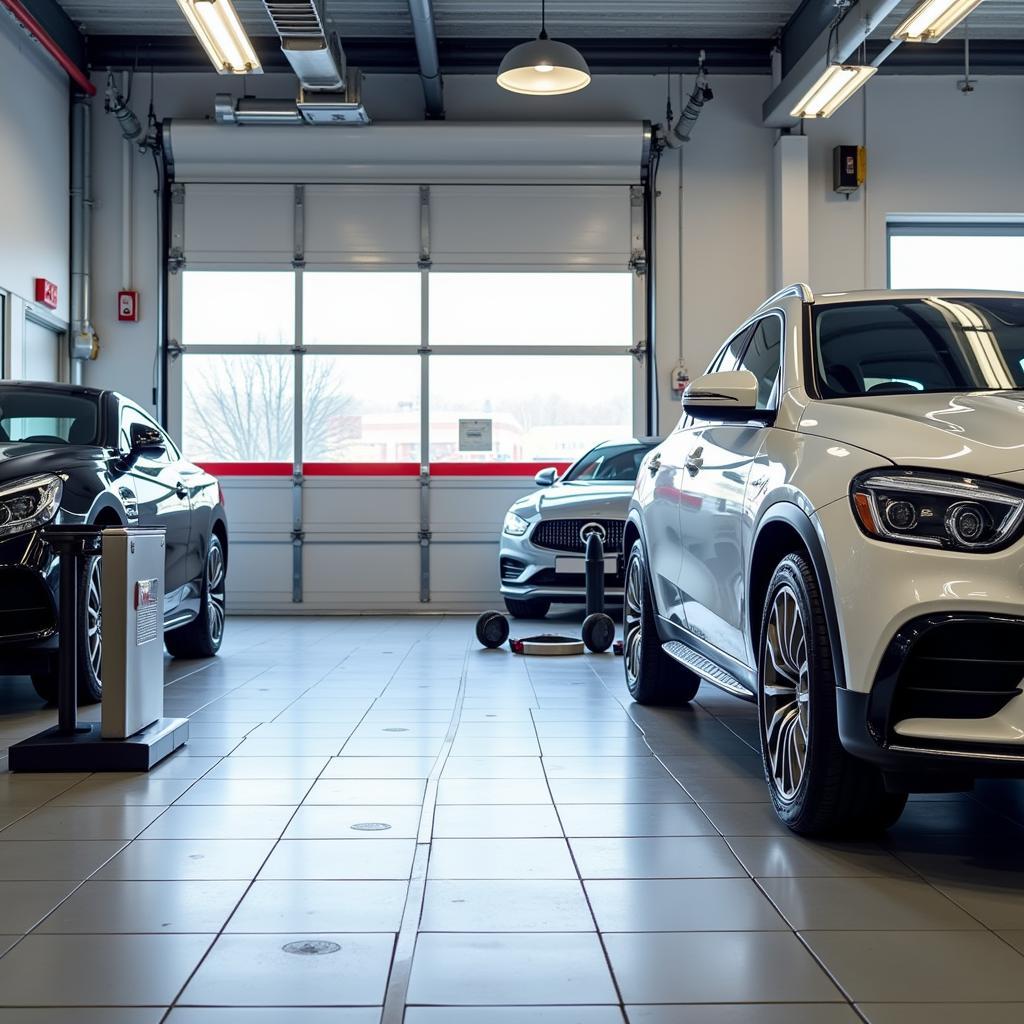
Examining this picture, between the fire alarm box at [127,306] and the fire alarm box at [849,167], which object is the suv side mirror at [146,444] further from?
the fire alarm box at [849,167]

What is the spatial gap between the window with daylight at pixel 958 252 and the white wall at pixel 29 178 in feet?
28.0

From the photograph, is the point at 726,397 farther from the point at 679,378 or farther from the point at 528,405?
the point at 528,405

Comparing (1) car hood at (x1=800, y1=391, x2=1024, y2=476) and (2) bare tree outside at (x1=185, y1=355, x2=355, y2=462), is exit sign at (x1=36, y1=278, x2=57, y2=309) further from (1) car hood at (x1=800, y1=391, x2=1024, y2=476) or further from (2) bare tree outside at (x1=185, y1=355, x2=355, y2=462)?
(1) car hood at (x1=800, y1=391, x2=1024, y2=476)

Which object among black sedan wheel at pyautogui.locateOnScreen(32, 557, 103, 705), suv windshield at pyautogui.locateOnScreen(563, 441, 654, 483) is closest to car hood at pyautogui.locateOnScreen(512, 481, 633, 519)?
suv windshield at pyautogui.locateOnScreen(563, 441, 654, 483)

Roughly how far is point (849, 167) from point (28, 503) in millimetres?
10038

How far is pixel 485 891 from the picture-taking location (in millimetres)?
2865

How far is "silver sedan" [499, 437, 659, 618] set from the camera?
952cm

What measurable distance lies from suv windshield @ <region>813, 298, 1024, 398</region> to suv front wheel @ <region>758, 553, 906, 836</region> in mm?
744

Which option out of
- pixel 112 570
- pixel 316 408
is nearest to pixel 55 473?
pixel 112 570

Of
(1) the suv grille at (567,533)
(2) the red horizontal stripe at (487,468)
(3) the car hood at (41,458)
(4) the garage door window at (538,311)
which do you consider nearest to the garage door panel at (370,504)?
(2) the red horizontal stripe at (487,468)

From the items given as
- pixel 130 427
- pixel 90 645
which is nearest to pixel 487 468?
pixel 130 427

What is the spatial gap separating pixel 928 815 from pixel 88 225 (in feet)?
36.9

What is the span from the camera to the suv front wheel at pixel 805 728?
3.11m

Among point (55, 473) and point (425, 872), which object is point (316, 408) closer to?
point (55, 473)
